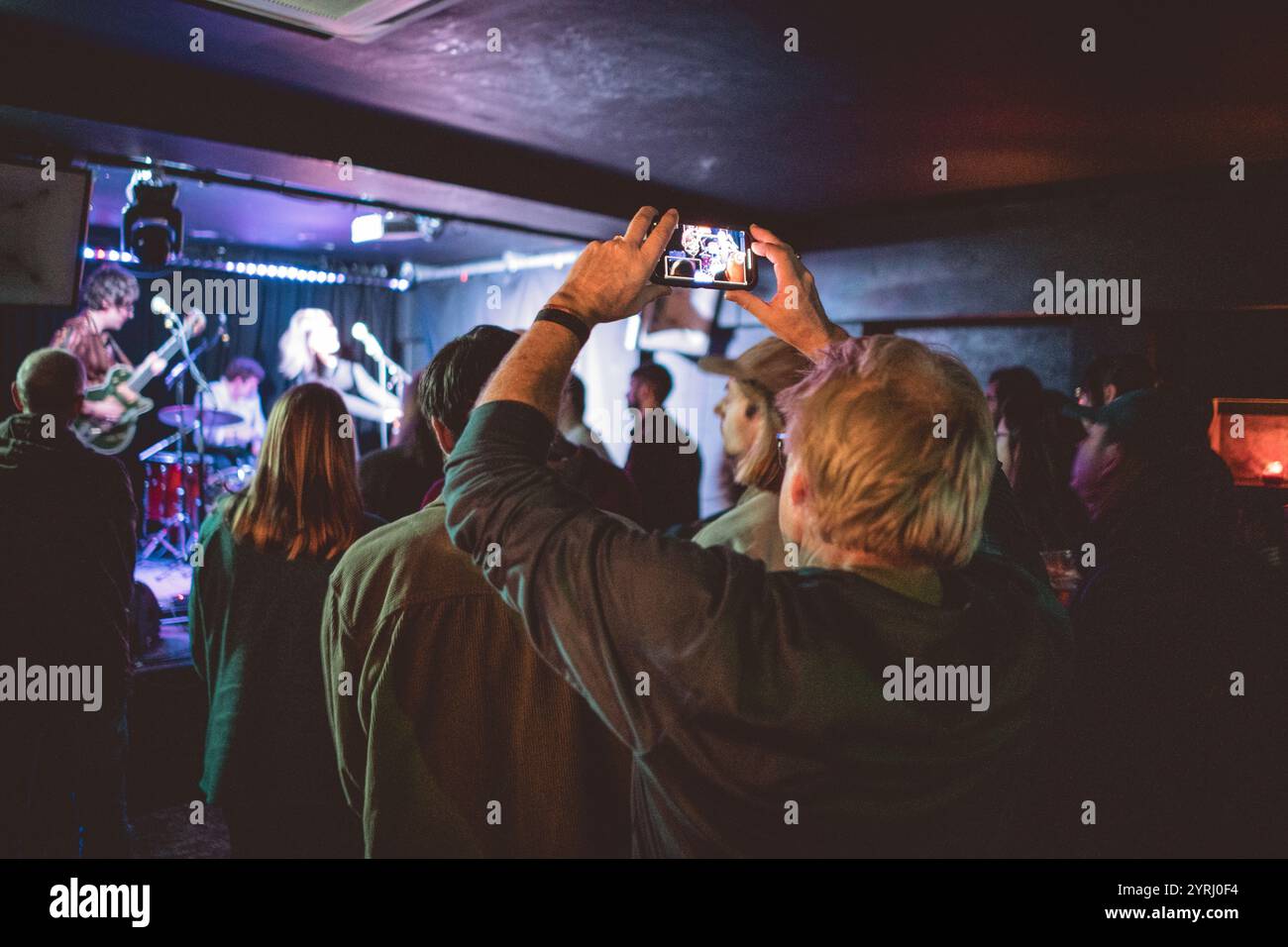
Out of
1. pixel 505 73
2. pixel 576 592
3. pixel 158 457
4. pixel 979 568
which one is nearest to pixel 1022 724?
pixel 979 568

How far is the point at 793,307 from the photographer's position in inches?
48.9

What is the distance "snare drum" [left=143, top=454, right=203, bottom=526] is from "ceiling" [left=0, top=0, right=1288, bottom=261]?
2731mm

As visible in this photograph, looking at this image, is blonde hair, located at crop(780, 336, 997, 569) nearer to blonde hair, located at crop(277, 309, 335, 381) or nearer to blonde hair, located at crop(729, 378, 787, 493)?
blonde hair, located at crop(729, 378, 787, 493)

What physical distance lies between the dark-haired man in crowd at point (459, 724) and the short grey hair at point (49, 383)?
5.01ft

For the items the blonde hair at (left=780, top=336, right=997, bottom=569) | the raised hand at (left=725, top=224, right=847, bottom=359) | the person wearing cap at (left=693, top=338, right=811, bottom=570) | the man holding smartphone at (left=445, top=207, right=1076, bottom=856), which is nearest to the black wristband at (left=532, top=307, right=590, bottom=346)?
the man holding smartphone at (left=445, top=207, right=1076, bottom=856)

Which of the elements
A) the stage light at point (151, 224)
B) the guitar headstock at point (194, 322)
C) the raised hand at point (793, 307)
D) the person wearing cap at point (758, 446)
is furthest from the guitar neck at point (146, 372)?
the raised hand at point (793, 307)

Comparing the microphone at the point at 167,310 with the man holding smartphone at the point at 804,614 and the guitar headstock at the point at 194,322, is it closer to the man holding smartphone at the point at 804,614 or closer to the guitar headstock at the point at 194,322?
the guitar headstock at the point at 194,322

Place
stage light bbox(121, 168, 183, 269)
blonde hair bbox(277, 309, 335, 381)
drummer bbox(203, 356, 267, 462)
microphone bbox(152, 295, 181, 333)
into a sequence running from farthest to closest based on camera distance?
blonde hair bbox(277, 309, 335, 381) → drummer bbox(203, 356, 267, 462) → microphone bbox(152, 295, 181, 333) → stage light bbox(121, 168, 183, 269)

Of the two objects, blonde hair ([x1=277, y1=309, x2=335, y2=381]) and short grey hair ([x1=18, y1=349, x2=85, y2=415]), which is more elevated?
blonde hair ([x1=277, y1=309, x2=335, y2=381])

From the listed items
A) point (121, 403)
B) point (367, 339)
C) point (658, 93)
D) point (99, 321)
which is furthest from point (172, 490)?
point (658, 93)

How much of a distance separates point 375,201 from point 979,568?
14.3 ft

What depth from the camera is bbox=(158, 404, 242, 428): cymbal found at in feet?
20.6

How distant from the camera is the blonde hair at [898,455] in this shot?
0.90 meters

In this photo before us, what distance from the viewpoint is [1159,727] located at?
1.97 meters
